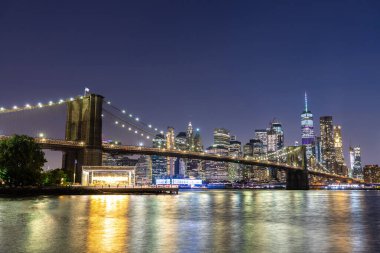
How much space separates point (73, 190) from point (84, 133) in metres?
17.6

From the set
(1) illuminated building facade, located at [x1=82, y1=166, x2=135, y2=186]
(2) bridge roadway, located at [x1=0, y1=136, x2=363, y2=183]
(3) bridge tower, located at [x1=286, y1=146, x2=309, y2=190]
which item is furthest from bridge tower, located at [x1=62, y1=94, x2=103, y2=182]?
(3) bridge tower, located at [x1=286, y1=146, x2=309, y2=190]

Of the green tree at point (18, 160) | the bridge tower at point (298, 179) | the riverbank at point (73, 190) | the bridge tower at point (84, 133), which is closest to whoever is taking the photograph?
the riverbank at point (73, 190)

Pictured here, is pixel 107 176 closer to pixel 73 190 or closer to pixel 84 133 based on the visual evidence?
pixel 84 133

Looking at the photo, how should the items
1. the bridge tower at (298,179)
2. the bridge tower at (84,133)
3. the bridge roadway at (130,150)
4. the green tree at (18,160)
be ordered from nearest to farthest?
the green tree at (18,160)
the bridge roadway at (130,150)
the bridge tower at (84,133)
the bridge tower at (298,179)

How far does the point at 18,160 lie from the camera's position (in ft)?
224

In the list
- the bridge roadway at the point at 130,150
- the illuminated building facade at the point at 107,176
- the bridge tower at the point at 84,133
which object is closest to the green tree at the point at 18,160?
the bridge roadway at the point at 130,150

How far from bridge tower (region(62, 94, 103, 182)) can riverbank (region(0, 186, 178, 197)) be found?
31.1 feet

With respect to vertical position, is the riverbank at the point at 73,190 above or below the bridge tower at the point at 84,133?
below

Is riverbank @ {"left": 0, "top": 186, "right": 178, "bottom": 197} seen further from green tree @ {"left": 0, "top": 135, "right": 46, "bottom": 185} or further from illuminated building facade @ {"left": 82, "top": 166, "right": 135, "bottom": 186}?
illuminated building facade @ {"left": 82, "top": 166, "right": 135, "bottom": 186}

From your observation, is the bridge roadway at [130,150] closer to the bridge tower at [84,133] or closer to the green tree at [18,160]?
the bridge tower at [84,133]

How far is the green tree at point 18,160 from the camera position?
68000 mm

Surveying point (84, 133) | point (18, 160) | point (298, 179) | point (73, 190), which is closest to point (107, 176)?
point (84, 133)

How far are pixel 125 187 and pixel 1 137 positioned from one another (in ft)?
82.8

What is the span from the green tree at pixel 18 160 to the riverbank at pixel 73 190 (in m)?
2.13
